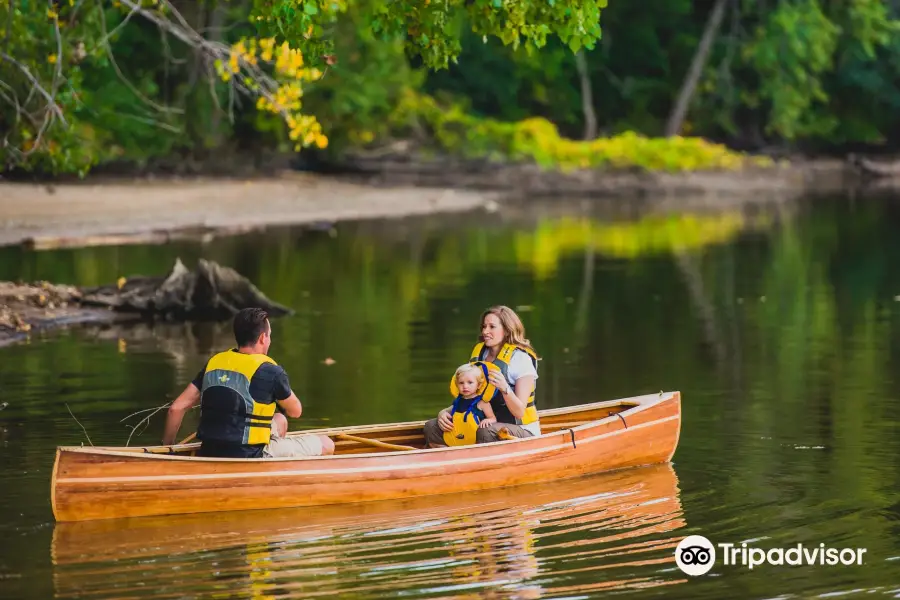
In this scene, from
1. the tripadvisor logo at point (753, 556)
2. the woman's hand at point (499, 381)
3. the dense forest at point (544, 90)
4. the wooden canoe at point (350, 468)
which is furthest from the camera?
the dense forest at point (544, 90)

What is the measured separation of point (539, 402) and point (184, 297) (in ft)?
24.3

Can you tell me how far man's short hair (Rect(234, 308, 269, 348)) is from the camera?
10672 millimetres

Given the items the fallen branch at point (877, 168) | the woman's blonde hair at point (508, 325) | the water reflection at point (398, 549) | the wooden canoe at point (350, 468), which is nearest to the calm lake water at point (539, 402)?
the water reflection at point (398, 549)

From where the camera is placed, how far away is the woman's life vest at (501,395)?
1173cm

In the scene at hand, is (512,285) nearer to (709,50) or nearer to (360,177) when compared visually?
(360,177)

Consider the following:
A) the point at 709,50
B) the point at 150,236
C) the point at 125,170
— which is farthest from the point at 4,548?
the point at 709,50

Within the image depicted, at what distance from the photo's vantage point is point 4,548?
1018 centimetres

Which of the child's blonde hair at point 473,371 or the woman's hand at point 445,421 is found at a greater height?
Answer: the child's blonde hair at point 473,371

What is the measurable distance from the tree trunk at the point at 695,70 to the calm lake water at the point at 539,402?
88.1ft

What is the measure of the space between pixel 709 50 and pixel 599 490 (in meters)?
50.8

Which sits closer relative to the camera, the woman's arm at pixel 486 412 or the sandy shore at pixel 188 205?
the woman's arm at pixel 486 412

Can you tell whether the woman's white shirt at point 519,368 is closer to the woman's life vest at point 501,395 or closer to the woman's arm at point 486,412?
the woman's life vest at point 501,395

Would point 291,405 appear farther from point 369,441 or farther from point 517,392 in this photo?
point 517,392

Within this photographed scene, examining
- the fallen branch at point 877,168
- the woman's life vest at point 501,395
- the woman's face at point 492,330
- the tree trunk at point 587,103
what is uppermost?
the tree trunk at point 587,103
